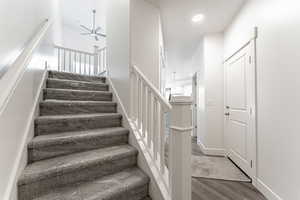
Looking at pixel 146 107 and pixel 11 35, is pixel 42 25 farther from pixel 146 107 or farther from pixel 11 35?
pixel 146 107

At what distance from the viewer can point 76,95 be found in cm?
212

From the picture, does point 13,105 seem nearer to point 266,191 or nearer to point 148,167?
point 148,167

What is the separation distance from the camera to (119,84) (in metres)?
2.21

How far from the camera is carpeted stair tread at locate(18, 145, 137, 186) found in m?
1.03

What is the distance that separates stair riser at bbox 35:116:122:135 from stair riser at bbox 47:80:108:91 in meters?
Result: 0.78

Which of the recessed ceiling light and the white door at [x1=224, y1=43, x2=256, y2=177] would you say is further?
the recessed ceiling light

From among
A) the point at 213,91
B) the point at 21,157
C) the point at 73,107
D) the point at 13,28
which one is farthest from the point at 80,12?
the point at 21,157

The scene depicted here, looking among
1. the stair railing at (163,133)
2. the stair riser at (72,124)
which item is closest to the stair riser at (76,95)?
the stair riser at (72,124)

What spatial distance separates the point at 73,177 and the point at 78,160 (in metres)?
0.13

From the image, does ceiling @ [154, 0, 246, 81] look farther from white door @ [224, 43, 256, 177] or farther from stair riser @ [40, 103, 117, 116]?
stair riser @ [40, 103, 117, 116]

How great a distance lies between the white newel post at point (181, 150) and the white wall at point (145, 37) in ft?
3.76

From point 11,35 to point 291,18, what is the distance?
2.50 metres

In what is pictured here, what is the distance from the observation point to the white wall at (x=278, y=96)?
4.57ft

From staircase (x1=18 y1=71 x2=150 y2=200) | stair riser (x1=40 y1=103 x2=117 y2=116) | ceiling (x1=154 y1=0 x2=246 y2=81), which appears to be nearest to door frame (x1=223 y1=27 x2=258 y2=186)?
ceiling (x1=154 y1=0 x2=246 y2=81)
